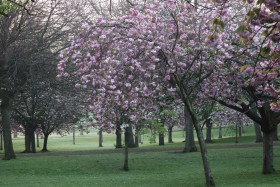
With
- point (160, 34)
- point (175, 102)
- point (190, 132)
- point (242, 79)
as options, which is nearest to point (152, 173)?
point (175, 102)

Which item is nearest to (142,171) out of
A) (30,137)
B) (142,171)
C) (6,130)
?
(142,171)

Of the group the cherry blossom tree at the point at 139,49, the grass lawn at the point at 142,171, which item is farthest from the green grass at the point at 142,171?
the cherry blossom tree at the point at 139,49

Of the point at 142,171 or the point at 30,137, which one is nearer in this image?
the point at 142,171

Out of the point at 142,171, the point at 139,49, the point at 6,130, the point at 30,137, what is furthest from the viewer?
the point at 30,137

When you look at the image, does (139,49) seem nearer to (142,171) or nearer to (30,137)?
(142,171)

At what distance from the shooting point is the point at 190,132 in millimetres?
28531

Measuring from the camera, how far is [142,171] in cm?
1939

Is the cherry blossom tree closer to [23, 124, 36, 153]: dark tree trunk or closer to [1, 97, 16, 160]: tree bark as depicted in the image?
[1, 97, 16, 160]: tree bark

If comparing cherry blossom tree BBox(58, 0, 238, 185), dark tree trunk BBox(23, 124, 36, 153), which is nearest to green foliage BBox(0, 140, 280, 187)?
cherry blossom tree BBox(58, 0, 238, 185)

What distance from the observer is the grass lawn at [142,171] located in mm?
14984

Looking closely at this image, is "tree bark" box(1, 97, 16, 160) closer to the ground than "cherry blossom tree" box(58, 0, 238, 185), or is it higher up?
closer to the ground

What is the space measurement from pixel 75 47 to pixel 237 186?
7243mm

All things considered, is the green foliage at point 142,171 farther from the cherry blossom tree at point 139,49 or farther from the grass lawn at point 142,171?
the cherry blossom tree at point 139,49

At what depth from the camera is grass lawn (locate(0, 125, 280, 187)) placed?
590 inches
